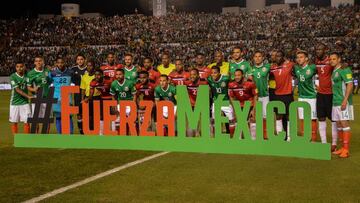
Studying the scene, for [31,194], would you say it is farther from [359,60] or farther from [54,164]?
[359,60]

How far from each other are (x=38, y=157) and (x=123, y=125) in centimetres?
176

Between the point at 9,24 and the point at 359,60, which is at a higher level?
the point at 9,24

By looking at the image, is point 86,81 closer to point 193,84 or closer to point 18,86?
point 18,86

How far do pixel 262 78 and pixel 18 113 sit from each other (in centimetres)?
592

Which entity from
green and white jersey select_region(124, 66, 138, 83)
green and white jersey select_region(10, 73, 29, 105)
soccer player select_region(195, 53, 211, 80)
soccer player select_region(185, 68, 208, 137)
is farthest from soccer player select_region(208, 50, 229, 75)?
green and white jersey select_region(10, 73, 29, 105)

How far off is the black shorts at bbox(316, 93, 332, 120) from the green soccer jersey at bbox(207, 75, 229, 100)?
1963 mm

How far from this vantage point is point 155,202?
548 cm

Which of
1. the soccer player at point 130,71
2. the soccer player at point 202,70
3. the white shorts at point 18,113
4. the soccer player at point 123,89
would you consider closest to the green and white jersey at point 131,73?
the soccer player at point 130,71

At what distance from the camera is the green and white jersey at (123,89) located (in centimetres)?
1024

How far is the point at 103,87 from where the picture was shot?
10.6m

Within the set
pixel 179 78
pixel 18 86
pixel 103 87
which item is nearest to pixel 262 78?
pixel 179 78

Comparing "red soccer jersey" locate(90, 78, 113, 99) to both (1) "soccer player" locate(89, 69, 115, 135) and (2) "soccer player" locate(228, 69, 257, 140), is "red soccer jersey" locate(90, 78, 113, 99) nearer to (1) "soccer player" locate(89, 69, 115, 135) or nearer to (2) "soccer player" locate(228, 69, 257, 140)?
(1) "soccer player" locate(89, 69, 115, 135)

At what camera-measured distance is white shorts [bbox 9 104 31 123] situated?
11.0 meters

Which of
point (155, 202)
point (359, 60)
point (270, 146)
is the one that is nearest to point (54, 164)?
point (155, 202)
